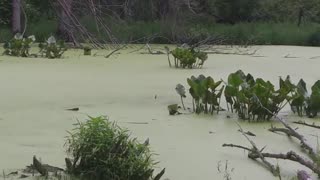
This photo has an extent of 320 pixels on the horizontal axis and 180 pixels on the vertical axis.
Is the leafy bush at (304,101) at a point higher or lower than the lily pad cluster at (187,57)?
higher

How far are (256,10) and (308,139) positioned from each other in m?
17.3

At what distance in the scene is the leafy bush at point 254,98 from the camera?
4562mm

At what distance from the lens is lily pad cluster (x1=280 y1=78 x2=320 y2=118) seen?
4.77 meters

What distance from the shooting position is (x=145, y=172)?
2.79 metres

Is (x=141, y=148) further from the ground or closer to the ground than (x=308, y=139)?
further from the ground

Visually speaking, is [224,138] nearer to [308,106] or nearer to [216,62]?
[308,106]

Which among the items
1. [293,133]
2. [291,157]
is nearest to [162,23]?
[293,133]

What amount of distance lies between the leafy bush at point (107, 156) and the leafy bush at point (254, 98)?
5.88 ft

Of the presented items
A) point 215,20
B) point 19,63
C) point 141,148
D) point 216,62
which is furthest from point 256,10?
point 141,148

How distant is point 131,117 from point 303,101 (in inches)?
53.8

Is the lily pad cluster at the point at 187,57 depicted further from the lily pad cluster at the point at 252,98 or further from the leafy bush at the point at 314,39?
the leafy bush at the point at 314,39

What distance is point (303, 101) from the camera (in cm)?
484

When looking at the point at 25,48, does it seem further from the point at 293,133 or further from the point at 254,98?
the point at 293,133

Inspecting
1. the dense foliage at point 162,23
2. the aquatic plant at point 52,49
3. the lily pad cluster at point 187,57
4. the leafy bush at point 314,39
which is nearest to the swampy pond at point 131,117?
the lily pad cluster at point 187,57
